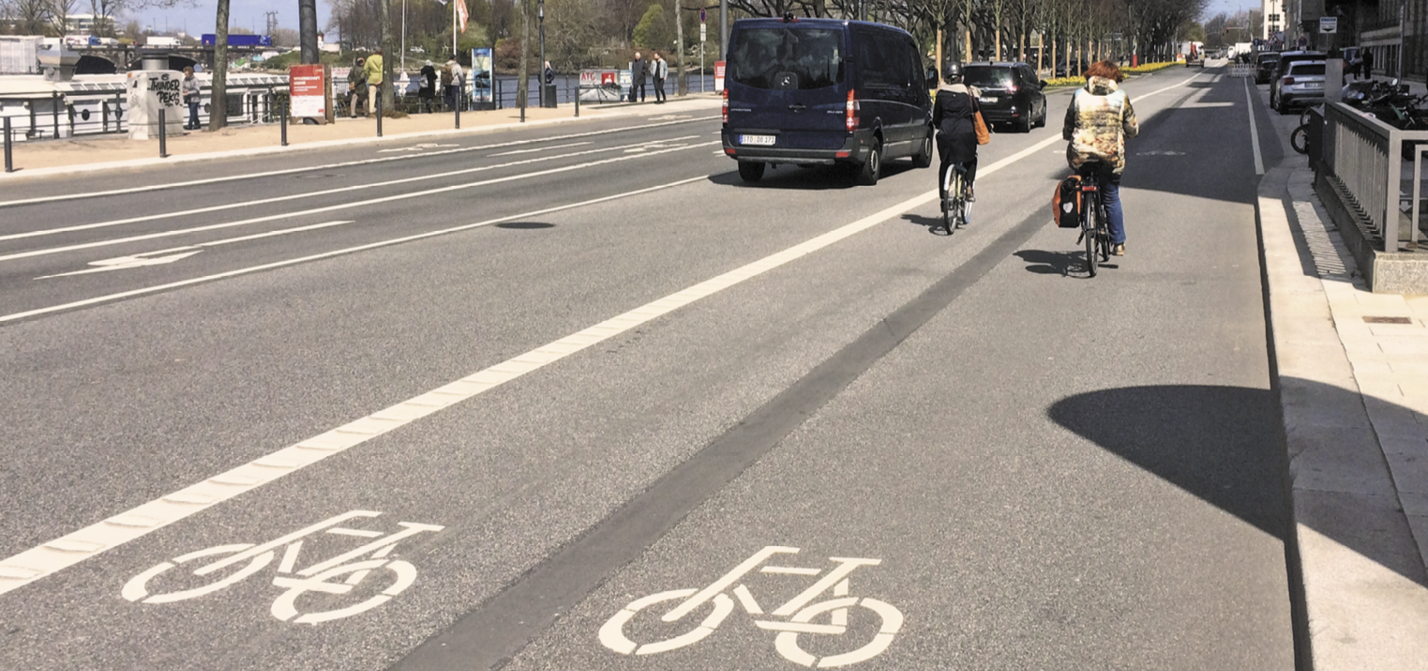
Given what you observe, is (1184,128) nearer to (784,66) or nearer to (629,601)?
(784,66)

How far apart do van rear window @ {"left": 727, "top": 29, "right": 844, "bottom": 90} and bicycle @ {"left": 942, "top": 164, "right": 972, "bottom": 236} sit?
16.9 feet

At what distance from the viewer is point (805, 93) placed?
2069cm

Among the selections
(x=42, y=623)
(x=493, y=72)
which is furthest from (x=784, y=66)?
(x=493, y=72)

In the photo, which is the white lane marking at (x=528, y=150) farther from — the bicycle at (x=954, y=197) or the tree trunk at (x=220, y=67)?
the bicycle at (x=954, y=197)

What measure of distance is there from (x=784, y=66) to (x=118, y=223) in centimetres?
879

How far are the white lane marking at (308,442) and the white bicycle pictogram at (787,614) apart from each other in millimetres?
1983

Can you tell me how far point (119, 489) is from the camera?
6109 mm

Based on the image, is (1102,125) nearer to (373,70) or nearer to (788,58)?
(788,58)

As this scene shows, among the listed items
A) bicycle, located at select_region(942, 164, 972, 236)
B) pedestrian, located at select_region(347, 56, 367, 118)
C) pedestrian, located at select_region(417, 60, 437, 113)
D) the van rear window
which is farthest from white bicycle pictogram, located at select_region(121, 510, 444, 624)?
pedestrian, located at select_region(417, 60, 437, 113)

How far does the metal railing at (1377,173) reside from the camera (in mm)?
10680

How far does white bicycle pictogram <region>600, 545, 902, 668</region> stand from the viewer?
446cm

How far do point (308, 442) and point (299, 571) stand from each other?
1852 mm

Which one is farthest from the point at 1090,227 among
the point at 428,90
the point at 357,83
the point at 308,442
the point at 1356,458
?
the point at 428,90

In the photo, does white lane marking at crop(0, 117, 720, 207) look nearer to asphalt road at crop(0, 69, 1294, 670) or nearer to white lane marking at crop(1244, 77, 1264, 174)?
asphalt road at crop(0, 69, 1294, 670)
